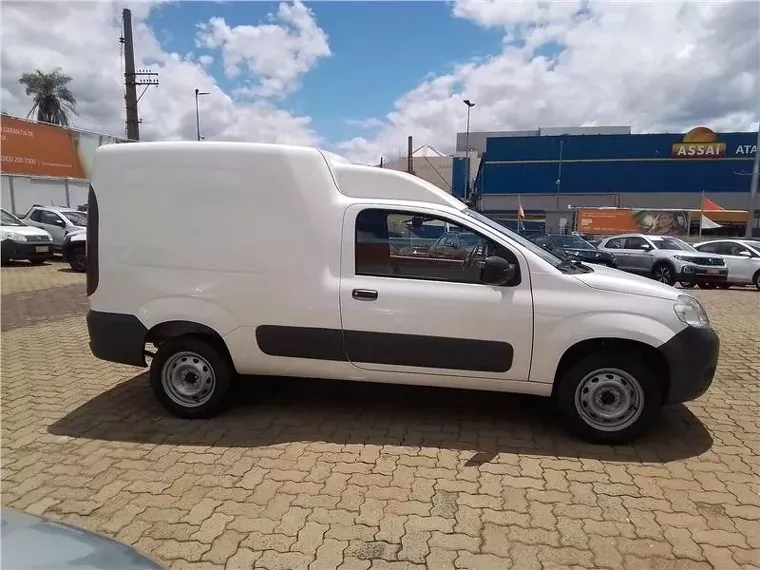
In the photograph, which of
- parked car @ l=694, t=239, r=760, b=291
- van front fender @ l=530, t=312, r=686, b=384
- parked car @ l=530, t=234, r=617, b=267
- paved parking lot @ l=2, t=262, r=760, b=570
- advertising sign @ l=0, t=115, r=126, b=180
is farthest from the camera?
advertising sign @ l=0, t=115, r=126, b=180

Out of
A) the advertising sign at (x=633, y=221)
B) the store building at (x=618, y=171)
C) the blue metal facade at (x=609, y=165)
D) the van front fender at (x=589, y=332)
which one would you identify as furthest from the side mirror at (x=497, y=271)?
the blue metal facade at (x=609, y=165)

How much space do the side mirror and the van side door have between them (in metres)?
0.05

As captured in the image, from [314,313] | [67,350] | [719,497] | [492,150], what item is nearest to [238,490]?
[314,313]

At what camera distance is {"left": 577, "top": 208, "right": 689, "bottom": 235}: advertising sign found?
2352cm

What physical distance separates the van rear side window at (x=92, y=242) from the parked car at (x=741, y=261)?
14.9 metres

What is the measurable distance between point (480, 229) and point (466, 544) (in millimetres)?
2109

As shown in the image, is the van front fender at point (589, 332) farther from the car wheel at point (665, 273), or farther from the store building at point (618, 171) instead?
the store building at point (618, 171)

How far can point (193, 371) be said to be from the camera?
406cm

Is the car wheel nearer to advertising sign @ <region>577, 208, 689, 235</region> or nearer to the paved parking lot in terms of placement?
the paved parking lot

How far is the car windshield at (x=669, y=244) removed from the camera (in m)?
14.2

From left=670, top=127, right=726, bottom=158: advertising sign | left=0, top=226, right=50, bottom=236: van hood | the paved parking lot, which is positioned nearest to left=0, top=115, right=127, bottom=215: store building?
left=0, top=226, right=50, bottom=236: van hood

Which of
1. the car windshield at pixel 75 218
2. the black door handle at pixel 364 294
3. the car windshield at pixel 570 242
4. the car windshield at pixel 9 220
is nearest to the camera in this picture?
the black door handle at pixel 364 294

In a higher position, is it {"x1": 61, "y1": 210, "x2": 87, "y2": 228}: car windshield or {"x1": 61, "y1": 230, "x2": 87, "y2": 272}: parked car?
{"x1": 61, "y1": 210, "x2": 87, "y2": 228}: car windshield

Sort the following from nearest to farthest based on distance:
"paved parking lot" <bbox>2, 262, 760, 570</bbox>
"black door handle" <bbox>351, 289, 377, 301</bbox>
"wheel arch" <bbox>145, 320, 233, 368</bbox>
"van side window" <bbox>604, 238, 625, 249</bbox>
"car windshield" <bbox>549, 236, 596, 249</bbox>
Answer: "paved parking lot" <bbox>2, 262, 760, 570</bbox> → "black door handle" <bbox>351, 289, 377, 301</bbox> → "wheel arch" <bbox>145, 320, 233, 368</bbox> → "van side window" <bbox>604, 238, 625, 249</bbox> → "car windshield" <bbox>549, 236, 596, 249</bbox>
